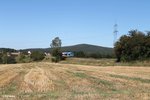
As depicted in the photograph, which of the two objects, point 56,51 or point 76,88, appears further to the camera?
point 56,51

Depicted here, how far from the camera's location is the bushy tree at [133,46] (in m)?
83.6

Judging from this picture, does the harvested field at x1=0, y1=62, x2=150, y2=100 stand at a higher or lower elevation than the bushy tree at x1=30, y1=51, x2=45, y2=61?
lower

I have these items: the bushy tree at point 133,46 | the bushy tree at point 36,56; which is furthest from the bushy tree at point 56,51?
the bushy tree at point 133,46

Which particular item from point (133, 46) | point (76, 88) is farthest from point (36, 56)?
point (76, 88)

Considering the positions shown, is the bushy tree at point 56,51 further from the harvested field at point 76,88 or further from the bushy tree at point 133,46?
the harvested field at point 76,88

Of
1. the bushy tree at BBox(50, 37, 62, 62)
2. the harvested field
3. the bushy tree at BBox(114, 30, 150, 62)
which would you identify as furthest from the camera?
the bushy tree at BBox(50, 37, 62, 62)

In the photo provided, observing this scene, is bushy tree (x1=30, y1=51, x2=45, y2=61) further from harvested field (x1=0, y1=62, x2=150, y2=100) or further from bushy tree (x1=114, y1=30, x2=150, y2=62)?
harvested field (x1=0, y1=62, x2=150, y2=100)

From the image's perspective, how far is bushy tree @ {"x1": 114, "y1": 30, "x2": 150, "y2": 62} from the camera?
274 feet

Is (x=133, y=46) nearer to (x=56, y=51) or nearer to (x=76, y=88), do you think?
(x=56, y=51)

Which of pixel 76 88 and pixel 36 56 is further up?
pixel 36 56

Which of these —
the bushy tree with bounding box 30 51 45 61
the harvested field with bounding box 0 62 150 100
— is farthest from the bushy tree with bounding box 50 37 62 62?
the harvested field with bounding box 0 62 150 100

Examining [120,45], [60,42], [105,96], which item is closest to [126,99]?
[105,96]

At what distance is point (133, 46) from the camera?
8644 cm

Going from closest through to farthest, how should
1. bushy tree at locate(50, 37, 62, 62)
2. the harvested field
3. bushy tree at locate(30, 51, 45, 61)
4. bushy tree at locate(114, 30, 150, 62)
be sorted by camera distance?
the harvested field < bushy tree at locate(114, 30, 150, 62) < bushy tree at locate(50, 37, 62, 62) < bushy tree at locate(30, 51, 45, 61)
